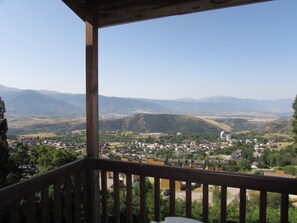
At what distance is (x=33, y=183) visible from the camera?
1.51 m

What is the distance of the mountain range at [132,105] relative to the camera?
4.86 m

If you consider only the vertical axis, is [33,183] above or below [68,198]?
above

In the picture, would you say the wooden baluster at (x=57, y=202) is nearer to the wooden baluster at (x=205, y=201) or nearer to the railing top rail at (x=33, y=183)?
the railing top rail at (x=33, y=183)

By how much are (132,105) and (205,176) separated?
29.3 feet

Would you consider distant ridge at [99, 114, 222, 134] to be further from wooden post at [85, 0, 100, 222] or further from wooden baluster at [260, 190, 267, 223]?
wooden baluster at [260, 190, 267, 223]

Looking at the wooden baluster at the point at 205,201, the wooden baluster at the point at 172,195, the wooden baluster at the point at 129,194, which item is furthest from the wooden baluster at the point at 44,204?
the wooden baluster at the point at 205,201

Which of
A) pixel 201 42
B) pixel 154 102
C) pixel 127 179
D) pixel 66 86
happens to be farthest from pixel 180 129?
pixel 201 42

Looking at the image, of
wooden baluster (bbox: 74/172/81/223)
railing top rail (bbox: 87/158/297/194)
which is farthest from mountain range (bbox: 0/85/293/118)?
railing top rail (bbox: 87/158/297/194)

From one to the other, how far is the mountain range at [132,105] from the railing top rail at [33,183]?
Result: 2320 millimetres

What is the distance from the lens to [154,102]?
1260 centimetres

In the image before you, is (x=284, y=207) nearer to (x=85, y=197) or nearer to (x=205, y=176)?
(x=205, y=176)

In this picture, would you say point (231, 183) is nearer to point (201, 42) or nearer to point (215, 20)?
point (215, 20)

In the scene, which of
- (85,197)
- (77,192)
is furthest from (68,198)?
(85,197)

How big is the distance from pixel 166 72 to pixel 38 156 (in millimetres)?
14506
